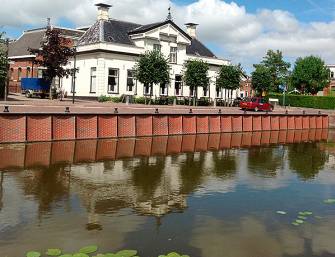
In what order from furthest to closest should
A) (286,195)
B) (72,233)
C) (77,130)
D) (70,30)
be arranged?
(70,30)
(77,130)
(286,195)
(72,233)

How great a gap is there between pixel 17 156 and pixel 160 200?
9.69m

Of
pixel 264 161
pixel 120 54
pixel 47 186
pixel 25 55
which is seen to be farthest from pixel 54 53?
pixel 47 186

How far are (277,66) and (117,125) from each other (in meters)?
71.1

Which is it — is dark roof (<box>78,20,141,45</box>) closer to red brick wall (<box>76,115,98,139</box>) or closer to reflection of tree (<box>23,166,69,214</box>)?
red brick wall (<box>76,115,98,139</box>)

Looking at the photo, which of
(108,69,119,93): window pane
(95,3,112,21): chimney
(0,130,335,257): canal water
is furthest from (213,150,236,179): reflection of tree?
(95,3,112,21): chimney

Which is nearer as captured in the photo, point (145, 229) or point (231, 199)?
point (145, 229)

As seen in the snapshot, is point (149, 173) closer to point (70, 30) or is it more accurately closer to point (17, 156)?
point (17, 156)

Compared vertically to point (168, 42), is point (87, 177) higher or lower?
lower

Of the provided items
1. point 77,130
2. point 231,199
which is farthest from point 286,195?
point 77,130

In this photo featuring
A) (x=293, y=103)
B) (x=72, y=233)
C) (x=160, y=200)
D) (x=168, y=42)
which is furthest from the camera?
(x=293, y=103)

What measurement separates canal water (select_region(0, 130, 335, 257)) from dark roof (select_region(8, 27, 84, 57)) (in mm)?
40855

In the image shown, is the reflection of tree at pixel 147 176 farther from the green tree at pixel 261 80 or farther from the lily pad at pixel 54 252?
the green tree at pixel 261 80

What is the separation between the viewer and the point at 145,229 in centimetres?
1082

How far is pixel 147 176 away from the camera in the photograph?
18.2 m
